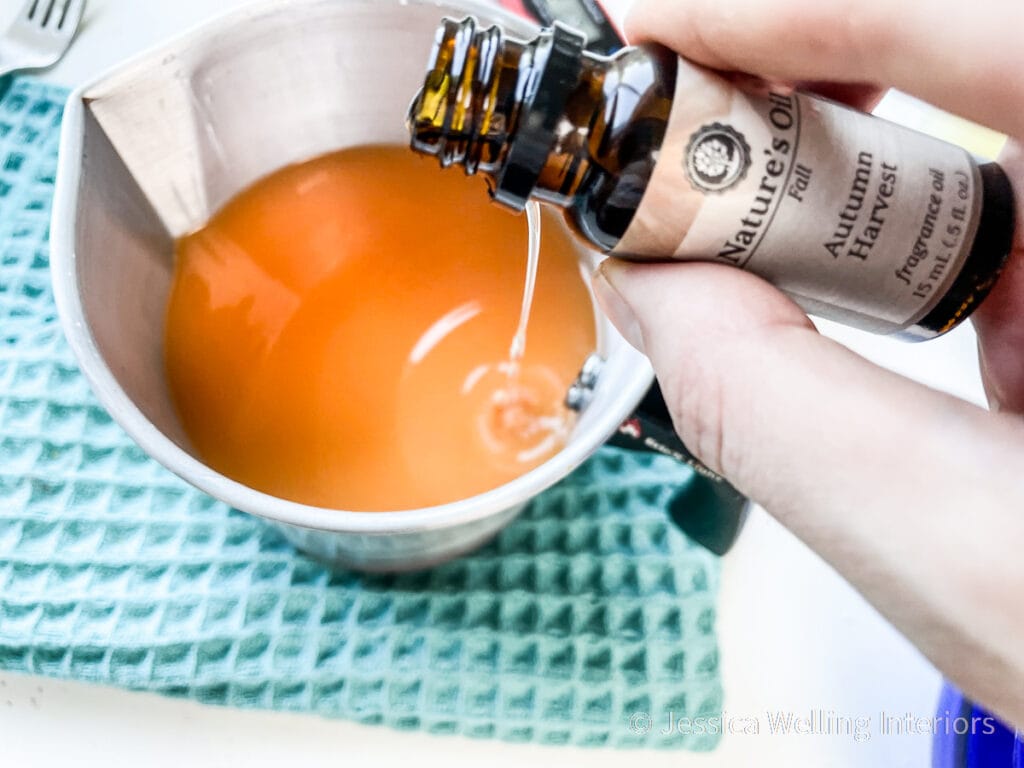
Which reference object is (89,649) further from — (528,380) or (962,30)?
(962,30)

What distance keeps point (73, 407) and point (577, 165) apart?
34cm

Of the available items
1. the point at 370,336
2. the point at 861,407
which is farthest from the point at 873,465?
the point at 370,336

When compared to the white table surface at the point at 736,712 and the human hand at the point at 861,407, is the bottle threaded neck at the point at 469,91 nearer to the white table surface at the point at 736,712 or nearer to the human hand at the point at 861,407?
the human hand at the point at 861,407

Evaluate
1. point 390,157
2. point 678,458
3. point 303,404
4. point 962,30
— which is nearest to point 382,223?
point 390,157

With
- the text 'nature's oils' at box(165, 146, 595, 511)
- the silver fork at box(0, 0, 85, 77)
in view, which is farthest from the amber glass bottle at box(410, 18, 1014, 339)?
the silver fork at box(0, 0, 85, 77)

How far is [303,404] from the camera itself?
1.78 feet

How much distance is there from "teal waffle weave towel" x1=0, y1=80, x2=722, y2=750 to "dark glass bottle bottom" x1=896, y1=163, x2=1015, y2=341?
0.20 metres

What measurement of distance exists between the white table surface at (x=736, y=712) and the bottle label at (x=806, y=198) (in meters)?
0.24

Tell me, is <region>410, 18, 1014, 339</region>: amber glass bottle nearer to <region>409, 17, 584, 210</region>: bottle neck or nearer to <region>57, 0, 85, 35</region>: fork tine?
<region>409, 17, 584, 210</region>: bottle neck

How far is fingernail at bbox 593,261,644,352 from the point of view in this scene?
0.34 meters

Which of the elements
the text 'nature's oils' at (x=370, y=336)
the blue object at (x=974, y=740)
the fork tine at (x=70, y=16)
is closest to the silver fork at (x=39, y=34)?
the fork tine at (x=70, y=16)

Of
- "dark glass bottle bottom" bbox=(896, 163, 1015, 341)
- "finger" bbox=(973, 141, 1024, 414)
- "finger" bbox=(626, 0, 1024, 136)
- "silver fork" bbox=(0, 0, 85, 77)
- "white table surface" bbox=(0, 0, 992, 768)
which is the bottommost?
"white table surface" bbox=(0, 0, 992, 768)

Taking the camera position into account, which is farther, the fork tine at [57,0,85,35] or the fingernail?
the fork tine at [57,0,85,35]

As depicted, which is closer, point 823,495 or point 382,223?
point 823,495
